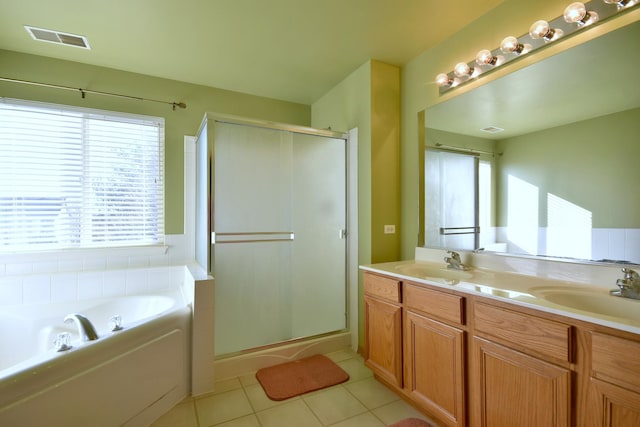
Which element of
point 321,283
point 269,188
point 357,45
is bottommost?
point 321,283

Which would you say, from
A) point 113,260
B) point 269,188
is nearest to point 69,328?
point 113,260

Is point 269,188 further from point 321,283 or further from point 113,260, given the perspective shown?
point 113,260

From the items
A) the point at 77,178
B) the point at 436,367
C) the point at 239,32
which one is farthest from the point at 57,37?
the point at 436,367

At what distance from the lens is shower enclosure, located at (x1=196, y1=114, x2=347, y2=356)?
2.41 metres

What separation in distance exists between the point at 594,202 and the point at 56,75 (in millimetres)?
3974

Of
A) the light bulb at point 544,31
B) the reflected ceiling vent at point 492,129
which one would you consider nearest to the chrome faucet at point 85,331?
the reflected ceiling vent at point 492,129

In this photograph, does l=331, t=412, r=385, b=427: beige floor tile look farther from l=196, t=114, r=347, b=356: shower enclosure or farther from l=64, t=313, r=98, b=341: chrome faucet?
l=64, t=313, r=98, b=341: chrome faucet

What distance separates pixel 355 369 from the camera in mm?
2459

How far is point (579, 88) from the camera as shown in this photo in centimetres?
158

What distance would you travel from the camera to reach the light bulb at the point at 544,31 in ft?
5.37

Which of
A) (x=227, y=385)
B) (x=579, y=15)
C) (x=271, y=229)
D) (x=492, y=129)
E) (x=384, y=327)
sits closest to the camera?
(x=579, y=15)

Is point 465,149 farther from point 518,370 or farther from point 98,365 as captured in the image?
point 98,365

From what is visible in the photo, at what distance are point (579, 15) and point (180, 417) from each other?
3.16m

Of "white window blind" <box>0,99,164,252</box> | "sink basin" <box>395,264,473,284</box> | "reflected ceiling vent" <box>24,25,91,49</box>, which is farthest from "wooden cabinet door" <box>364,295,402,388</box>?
"reflected ceiling vent" <box>24,25,91,49</box>
